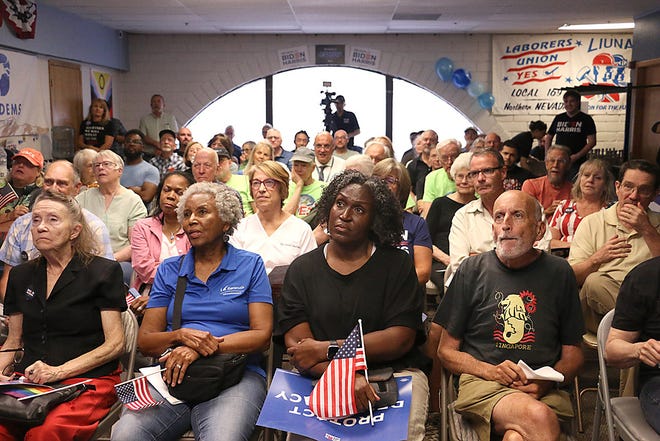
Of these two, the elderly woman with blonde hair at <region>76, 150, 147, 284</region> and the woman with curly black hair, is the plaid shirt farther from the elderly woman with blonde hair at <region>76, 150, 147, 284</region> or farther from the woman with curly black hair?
the woman with curly black hair

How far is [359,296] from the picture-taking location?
2.51 meters

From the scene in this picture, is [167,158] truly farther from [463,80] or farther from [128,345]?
[463,80]

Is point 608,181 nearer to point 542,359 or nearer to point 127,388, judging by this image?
point 542,359

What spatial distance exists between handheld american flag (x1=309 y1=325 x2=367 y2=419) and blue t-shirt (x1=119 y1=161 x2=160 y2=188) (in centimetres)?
426

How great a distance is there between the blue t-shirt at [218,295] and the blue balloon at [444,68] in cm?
960

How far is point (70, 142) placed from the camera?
28.9ft

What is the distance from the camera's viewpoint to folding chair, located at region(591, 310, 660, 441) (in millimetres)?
2293

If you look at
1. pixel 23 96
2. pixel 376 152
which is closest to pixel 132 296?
pixel 376 152

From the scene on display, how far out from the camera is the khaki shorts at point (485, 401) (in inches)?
91.0

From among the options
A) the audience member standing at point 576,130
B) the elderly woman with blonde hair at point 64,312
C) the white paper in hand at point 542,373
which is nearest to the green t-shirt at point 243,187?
the elderly woman with blonde hair at point 64,312

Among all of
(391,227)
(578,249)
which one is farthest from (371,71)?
(391,227)

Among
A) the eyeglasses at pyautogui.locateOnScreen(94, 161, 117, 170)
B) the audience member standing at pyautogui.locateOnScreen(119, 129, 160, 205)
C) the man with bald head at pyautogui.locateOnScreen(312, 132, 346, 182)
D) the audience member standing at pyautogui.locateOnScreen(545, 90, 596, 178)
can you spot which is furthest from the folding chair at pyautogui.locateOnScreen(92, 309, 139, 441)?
the audience member standing at pyautogui.locateOnScreen(545, 90, 596, 178)

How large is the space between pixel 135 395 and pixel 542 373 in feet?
4.43

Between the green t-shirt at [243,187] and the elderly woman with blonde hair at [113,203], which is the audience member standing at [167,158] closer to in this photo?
the green t-shirt at [243,187]
